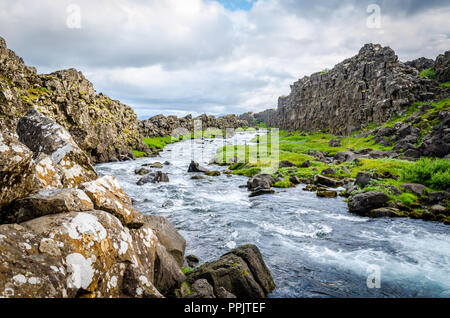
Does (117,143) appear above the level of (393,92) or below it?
below

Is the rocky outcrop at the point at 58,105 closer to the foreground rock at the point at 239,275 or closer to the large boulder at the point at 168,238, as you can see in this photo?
the large boulder at the point at 168,238

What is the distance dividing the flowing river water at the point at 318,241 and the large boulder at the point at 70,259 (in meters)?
7.99

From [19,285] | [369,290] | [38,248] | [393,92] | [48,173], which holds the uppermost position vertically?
[393,92]

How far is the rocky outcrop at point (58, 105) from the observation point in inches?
1918

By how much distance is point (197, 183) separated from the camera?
42.4m

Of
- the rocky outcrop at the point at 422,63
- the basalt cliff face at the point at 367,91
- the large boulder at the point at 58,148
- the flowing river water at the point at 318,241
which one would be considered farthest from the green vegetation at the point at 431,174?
the rocky outcrop at the point at 422,63

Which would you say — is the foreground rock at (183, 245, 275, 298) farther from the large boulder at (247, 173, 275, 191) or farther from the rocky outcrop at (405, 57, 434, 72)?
the rocky outcrop at (405, 57, 434, 72)

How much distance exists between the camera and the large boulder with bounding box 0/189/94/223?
6.68 meters

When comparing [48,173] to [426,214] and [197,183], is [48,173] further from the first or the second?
[197,183]

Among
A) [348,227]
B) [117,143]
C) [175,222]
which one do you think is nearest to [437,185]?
[348,227]

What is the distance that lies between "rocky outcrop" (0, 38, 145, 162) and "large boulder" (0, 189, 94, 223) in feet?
161

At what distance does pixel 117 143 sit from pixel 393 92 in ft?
342

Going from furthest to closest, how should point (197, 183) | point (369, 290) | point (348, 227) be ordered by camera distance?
point (197, 183), point (348, 227), point (369, 290)

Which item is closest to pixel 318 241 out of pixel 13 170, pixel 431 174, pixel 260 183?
pixel 260 183
